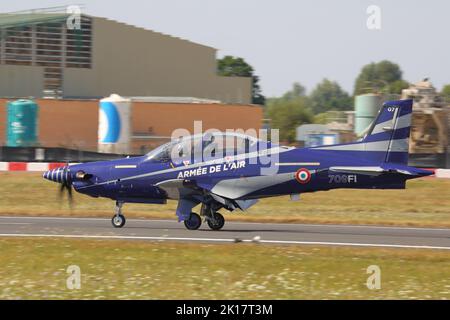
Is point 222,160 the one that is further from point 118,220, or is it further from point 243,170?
point 118,220

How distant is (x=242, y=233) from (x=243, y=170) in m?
1.52

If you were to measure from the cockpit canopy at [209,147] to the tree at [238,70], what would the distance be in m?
93.9

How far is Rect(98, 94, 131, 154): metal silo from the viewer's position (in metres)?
51.2

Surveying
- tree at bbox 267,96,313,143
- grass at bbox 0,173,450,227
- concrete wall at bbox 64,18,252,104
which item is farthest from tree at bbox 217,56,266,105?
grass at bbox 0,173,450,227

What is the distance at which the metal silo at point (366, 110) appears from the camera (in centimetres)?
5488

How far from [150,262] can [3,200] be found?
57.9 feet

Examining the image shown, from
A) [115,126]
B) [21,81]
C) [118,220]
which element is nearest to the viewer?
[118,220]

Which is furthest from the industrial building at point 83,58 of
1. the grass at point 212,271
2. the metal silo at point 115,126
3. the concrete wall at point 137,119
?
the grass at point 212,271

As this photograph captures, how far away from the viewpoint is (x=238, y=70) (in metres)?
116

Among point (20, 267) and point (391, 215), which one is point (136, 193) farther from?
point (391, 215)

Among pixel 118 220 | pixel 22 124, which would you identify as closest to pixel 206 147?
pixel 118 220

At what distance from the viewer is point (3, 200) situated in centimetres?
3081

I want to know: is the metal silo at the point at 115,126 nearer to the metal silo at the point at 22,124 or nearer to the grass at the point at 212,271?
the metal silo at the point at 22,124

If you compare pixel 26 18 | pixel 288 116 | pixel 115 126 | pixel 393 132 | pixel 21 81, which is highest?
pixel 26 18
